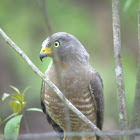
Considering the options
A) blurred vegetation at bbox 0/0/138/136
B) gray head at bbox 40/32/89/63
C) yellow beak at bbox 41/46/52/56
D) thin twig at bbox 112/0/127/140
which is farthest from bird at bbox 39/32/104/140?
blurred vegetation at bbox 0/0/138/136

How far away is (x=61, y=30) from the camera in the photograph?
7.41 metres

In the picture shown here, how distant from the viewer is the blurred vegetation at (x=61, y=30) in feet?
22.9

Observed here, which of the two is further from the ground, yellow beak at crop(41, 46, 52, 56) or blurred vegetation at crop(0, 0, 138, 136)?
yellow beak at crop(41, 46, 52, 56)

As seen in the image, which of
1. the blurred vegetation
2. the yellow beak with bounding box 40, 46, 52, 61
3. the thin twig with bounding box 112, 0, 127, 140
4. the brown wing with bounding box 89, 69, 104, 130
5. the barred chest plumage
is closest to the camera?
the thin twig with bounding box 112, 0, 127, 140

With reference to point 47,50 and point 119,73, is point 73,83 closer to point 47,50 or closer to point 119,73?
point 47,50

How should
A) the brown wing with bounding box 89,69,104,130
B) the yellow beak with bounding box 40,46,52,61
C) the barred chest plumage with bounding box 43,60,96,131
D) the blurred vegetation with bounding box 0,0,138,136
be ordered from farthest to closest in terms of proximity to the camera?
1. the blurred vegetation with bounding box 0,0,138,136
2. the brown wing with bounding box 89,69,104,130
3. the barred chest plumage with bounding box 43,60,96,131
4. the yellow beak with bounding box 40,46,52,61

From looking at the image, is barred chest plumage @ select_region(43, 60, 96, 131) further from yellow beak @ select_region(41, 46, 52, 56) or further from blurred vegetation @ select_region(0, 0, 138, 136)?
blurred vegetation @ select_region(0, 0, 138, 136)

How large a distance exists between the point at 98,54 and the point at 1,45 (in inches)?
96.6

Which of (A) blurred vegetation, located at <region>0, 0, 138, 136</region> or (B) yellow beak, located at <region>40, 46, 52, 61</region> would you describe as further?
(A) blurred vegetation, located at <region>0, 0, 138, 136</region>

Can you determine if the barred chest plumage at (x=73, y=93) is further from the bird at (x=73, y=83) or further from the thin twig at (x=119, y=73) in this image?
the thin twig at (x=119, y=73)

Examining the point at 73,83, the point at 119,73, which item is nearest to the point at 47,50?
the point at 73,83

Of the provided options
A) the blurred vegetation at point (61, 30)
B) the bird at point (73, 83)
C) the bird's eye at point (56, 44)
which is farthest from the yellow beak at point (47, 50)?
the blurred vegetation at point (61, 30)

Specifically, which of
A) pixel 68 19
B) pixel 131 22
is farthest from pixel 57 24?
pixel 131 22

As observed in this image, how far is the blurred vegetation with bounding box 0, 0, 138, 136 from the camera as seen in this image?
6.97 metres
